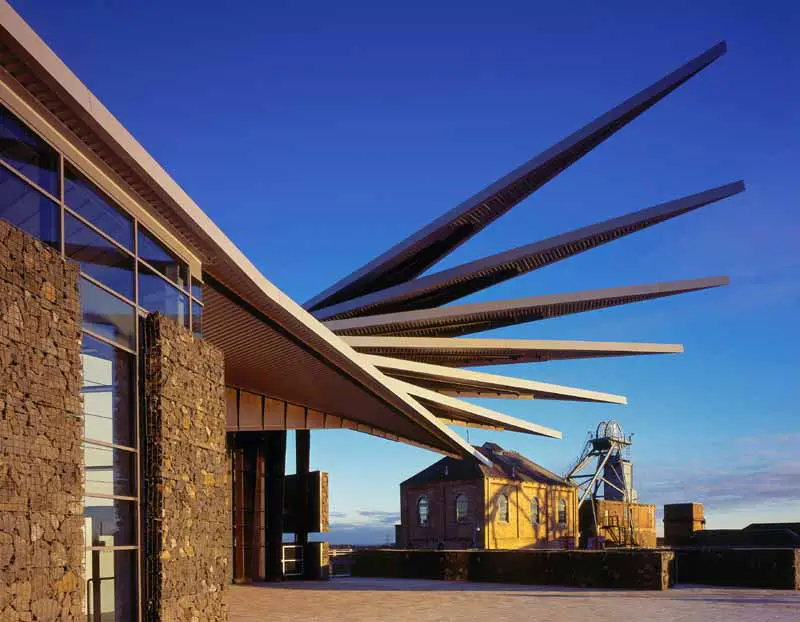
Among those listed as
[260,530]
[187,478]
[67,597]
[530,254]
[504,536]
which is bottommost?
[504,536]

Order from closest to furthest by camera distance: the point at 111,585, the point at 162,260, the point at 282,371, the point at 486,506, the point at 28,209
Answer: the point at 28,209 → the point at 111,585 → the point at 162,260 → the point at 282,371 → the point at 486,506

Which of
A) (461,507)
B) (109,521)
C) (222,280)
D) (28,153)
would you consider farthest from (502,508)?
(28,153)

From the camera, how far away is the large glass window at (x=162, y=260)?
13.4 metres

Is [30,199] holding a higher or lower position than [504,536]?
higher

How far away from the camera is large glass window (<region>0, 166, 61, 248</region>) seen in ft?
32.1

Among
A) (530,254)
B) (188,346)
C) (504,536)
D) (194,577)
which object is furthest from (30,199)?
(504,536)

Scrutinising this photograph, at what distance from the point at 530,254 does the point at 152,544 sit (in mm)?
14858

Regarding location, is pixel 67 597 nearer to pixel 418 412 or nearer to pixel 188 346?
pixel 188 346

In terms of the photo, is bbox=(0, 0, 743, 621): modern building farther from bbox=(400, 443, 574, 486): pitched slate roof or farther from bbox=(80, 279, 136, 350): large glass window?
bbox=(400, 443, 574, 486): pitched slate roof

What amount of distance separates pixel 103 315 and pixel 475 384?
18.2 meters

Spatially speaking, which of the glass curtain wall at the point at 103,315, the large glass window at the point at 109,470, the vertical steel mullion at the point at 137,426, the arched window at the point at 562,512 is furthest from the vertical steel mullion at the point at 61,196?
the arched window at the point at 562,512

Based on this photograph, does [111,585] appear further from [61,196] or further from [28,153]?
[28,153]

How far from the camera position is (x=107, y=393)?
1220 centimetres

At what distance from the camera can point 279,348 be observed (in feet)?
68.5
